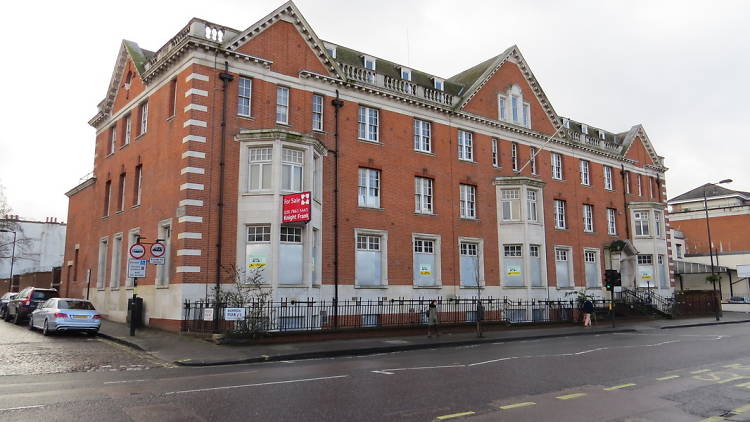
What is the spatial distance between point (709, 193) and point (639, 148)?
1201 inches

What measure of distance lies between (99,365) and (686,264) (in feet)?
184

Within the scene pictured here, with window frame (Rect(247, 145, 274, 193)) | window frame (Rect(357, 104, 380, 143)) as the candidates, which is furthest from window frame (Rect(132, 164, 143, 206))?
window frame (Rect(357, 104, 380, 143))

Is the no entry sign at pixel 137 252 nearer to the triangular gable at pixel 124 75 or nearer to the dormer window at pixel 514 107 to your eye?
the triangular gable at pixel 124 75

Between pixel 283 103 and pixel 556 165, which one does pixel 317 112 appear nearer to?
pixel 283 103

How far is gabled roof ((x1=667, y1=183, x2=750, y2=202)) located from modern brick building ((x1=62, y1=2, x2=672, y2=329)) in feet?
110

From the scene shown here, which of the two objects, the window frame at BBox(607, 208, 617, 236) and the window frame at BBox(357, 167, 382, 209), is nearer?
the window frame at BBox(357, 167, 382, 209)

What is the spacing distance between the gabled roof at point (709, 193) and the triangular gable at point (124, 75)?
60.4m

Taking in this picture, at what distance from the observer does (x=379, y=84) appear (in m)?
28.8

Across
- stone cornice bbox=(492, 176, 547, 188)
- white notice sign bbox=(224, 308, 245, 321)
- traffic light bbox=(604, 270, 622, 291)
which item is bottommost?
white notice sign bbox=(224, 308, 245, 321)

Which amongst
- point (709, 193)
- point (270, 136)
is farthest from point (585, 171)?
point (709, 193)

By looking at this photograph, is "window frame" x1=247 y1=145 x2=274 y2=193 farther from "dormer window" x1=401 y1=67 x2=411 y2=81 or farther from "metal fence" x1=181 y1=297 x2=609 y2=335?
"dormer window" x1=401 y1=67 x2=411 y2=81

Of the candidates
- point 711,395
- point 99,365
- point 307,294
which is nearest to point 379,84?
point 307,294

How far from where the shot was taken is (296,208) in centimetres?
2223

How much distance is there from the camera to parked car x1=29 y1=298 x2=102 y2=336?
20403 mm
